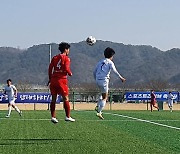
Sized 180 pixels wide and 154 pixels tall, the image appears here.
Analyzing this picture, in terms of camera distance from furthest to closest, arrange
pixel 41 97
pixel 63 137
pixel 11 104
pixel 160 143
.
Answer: pixel 41 97, pixel 11 104, pixel 63 137, pixel 160 143

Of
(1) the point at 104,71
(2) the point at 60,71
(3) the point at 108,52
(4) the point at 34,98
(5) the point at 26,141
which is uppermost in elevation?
(3) the point at 108,52

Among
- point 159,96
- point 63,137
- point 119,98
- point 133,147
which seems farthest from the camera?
point 119,98

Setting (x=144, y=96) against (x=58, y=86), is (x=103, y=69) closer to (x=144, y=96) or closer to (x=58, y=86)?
(x=58, y=86)

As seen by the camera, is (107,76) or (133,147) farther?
(107,76)

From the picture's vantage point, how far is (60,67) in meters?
12.4

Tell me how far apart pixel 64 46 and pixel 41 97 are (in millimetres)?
26918

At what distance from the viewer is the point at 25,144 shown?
10.3m

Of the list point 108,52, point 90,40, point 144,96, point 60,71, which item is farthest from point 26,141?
point 144,96

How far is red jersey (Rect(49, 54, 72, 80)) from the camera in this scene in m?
12.3

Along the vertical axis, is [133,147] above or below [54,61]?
below

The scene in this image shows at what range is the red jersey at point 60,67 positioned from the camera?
1234 centimetres

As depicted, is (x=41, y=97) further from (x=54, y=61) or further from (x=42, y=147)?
(x=42, y=147)

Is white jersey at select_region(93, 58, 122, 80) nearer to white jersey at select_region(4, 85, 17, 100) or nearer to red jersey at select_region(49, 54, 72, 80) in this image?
red jersey at select_region(49, 54, 72, 80)

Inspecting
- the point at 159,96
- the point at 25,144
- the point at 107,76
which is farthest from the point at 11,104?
the point at 159,96
